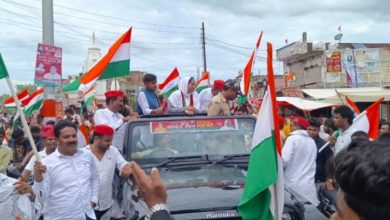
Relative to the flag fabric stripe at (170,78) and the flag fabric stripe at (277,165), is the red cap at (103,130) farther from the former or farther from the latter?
the flag fabric stripe at (170,78)

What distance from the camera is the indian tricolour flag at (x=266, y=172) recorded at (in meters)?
3.20

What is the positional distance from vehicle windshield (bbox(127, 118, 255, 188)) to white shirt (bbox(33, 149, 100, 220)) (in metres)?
0.81

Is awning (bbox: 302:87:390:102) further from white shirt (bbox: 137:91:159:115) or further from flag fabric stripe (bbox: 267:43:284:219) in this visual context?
flag fabric stripe (bbox: 267:43:284:219)

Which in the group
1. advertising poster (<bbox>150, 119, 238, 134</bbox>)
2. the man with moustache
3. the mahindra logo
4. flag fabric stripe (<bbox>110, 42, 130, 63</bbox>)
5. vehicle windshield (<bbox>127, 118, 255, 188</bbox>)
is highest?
flag fabric stripe (<bbox>110, 42, 130, 63</bbox>)

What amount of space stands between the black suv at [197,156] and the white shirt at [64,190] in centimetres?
39

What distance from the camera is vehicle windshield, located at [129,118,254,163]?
5570 mm

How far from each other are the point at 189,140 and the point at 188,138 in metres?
0.03

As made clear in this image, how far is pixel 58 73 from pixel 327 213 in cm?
680

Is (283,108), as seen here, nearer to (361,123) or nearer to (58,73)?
(58,73)

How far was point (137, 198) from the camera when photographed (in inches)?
178

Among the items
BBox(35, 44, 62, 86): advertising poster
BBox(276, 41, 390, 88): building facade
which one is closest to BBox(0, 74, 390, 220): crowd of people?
BBox(35, 44, 62, 86): advertising poster

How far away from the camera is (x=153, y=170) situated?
177 centimetres

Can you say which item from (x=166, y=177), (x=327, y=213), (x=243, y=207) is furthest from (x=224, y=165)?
(x=243, y=207)

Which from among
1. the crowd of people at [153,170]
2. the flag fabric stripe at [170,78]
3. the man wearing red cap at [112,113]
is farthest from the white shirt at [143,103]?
the flag fabric stripe at [170,78]
